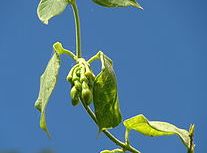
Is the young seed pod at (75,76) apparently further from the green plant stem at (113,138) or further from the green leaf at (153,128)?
the green leaf at (153,128)

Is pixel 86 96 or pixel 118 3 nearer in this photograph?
pixel 86 96

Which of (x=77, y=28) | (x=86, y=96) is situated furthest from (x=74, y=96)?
(x=77, y=28)

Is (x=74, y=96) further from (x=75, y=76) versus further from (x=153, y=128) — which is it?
(x=153, y=128)

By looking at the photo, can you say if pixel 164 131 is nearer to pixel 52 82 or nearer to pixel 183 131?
pixel 183 131

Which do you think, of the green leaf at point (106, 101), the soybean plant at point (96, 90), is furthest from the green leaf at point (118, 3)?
the green leaf at point (106, 101)

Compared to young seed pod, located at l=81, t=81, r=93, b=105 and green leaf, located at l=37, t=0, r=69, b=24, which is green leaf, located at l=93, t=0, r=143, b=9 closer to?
green leaf, located at l=37, t=0, r=69, b=24

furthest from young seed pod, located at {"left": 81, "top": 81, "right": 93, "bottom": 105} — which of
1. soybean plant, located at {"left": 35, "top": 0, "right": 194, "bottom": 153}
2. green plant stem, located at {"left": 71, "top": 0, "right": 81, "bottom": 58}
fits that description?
green plant stem, located at {"left": 71, "top": 0, "right": 81, "bottom": 58}

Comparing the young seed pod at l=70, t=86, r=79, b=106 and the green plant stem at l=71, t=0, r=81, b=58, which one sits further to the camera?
the green plant stem at l=71, t=0, r=81, b=58

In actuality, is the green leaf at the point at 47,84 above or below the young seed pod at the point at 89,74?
below
